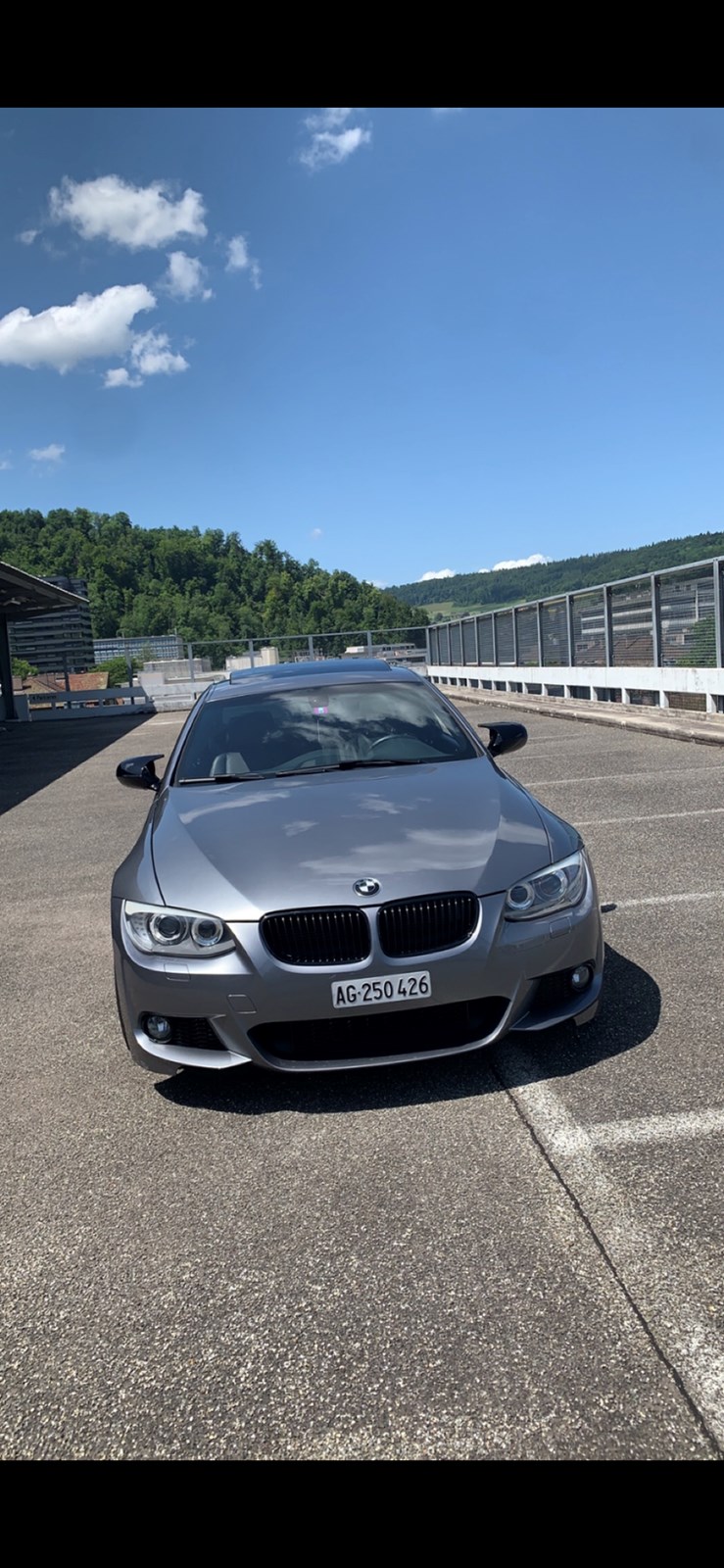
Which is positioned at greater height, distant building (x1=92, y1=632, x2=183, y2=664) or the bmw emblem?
distant building (x1=92, y1=632, x2=183, y2=664)

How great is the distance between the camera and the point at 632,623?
17.5 m

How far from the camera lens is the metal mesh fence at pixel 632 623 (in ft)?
54.8

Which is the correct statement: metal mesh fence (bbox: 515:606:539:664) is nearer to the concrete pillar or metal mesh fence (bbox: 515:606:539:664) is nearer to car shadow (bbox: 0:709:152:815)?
car shadow (bbox: 0:709:152:815)

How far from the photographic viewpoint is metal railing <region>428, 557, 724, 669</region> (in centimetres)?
1438

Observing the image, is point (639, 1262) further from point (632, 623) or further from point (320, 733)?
point (632, 623)

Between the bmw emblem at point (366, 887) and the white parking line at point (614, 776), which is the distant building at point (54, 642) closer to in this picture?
the white parking line at point (614, 776)

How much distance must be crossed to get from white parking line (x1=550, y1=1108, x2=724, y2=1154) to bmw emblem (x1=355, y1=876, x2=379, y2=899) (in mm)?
870

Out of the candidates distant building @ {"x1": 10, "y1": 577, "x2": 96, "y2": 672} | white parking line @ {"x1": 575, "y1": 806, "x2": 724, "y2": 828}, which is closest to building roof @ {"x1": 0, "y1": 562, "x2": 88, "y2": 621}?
distant building @ {"x1": 10, "y1": 577, "x2": 96, "y2": 672}

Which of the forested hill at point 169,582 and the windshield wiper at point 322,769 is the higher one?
the forested hill at point 169,582

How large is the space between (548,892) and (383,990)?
664 mm

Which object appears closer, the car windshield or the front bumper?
the front bumper

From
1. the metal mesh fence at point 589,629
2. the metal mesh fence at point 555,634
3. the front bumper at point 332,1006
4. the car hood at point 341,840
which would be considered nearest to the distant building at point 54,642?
the metal mesh fence at point 555,634

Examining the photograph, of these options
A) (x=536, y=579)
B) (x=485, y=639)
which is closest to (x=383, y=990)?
(x=485, y=639)

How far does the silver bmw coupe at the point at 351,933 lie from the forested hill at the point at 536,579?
63160mm
